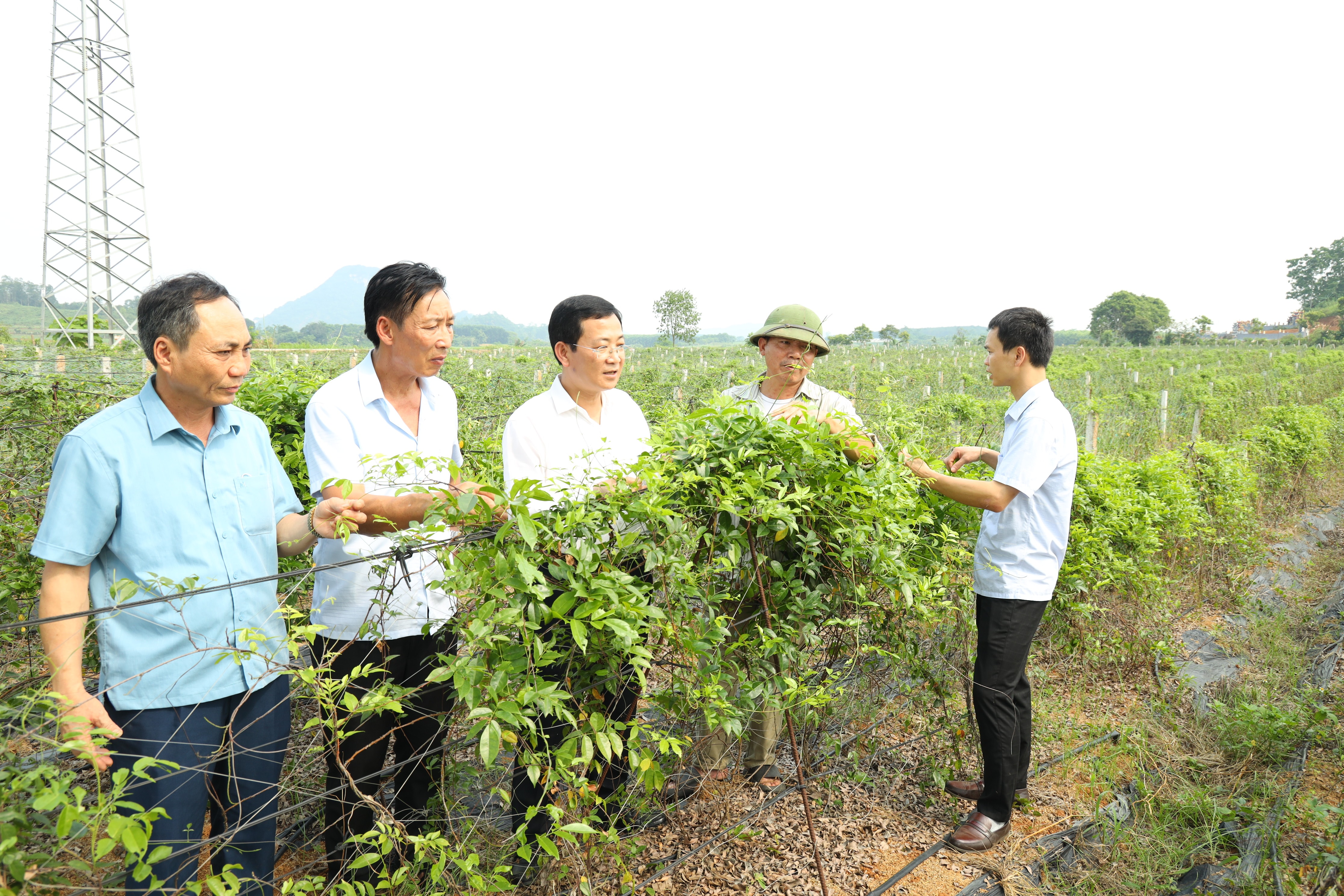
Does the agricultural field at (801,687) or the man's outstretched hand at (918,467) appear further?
the man's outstretched hand at (918,467)

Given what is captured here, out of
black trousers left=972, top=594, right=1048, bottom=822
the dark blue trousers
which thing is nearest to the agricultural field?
the dark blue trousers

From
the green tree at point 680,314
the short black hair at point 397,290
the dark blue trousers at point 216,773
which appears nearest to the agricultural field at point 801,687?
the dark blue trousers at point 216,773

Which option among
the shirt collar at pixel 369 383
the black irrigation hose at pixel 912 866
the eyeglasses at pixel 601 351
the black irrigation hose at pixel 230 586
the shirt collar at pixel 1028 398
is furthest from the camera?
the shirt collar at pixel 1028 398

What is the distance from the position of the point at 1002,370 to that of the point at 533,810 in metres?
2.33

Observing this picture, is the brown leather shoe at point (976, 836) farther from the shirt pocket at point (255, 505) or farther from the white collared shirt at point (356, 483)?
the shirt pocket at point (255, 505)

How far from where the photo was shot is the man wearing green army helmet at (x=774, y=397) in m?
2.89

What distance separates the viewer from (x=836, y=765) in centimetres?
340

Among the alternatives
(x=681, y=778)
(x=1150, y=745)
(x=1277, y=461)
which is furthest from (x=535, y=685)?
(x=1277, y=461)

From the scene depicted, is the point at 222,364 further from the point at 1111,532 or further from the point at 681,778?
the point at 1111,532

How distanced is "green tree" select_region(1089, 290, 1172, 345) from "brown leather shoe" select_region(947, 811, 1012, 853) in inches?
3615

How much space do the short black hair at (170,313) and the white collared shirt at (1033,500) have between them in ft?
8.57

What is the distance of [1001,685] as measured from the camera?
9.44 feet

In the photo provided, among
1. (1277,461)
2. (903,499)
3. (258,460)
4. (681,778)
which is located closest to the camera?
(258,460)

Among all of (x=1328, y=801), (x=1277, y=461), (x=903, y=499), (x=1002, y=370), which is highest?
(x=1002, y=370)
